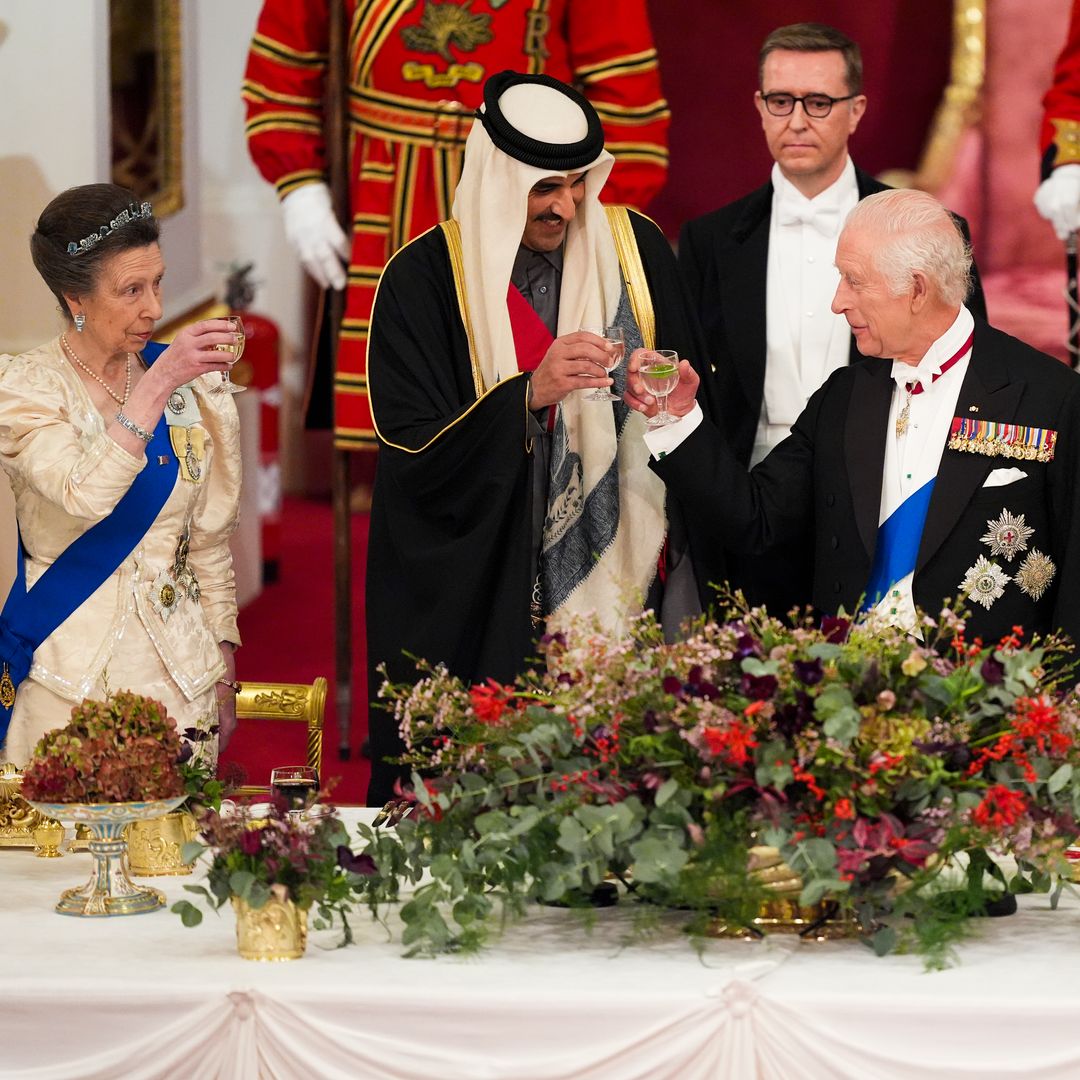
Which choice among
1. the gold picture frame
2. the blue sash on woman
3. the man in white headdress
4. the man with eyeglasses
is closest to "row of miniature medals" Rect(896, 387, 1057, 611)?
the man in white headdress

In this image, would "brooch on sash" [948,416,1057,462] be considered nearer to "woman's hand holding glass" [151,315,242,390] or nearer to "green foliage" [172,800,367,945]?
"woman's hand holding glass" [151,315,242,390]

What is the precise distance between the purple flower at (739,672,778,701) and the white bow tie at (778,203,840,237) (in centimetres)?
221

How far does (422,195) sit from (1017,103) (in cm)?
406

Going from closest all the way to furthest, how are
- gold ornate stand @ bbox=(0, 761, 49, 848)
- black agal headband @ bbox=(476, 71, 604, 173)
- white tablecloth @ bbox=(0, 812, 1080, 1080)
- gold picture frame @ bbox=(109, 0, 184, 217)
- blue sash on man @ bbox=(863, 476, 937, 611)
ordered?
1. white tablecloth @ bbox=(0, 812, 1080, 1080)
2. gold ornate stand @ bbox=(0, 761, 49, 848)
3. blue sash on man @ bbox=(863, 476, 937, 611)
4. black agal headband @ bbox=(476, 71, 604, 173)
5. gold picture frame @ bbox=(109, 0, 184, 217)

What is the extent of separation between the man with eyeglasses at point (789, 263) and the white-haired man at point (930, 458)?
Result: 71cm

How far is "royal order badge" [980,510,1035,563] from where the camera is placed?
328cm

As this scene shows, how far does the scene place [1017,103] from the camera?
26.7 ft

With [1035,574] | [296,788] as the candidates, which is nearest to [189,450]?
[296,788]

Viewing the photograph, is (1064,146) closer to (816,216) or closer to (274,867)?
(816,216)

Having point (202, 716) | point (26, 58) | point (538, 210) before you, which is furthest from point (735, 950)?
point (26, 58)

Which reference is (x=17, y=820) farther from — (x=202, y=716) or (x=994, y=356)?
(x=994, y=356)

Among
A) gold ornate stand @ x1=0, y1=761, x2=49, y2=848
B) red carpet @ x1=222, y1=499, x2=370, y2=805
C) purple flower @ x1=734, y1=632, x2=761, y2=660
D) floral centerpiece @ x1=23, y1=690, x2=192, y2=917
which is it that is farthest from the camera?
red carpet @ x1=222, y1=499, x2=370, y2=805

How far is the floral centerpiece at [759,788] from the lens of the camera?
6.89 ft

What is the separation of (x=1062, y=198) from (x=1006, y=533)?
2000 mm
